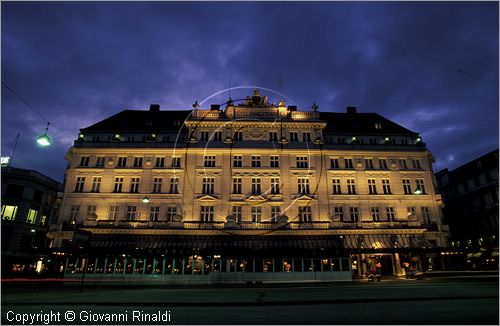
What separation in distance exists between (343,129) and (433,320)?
4005 centimetres

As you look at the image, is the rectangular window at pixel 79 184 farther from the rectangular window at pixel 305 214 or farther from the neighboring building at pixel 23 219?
the rectangular window at pixel 305 214

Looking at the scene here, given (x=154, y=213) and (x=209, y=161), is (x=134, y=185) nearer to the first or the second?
(x=154, y=213)

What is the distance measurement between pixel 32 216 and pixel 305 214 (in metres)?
43.8

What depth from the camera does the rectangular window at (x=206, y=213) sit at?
120 feet

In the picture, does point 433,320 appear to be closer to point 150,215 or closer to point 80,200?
point 150,215

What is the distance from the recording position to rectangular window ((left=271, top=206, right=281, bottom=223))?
3617 centimetres

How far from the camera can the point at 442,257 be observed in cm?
3650

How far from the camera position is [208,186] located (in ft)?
126

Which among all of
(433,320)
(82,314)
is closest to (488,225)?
(433,320)

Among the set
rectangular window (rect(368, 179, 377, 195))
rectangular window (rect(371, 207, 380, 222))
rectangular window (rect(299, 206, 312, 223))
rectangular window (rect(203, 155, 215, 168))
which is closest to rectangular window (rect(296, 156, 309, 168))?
rectangular window (rect(299, 206, 312, 223))

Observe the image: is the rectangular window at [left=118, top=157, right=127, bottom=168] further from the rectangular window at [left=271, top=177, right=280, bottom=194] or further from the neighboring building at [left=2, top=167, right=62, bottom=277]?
the rectangular window at [left=271, top=177, right=280, bottom=194]

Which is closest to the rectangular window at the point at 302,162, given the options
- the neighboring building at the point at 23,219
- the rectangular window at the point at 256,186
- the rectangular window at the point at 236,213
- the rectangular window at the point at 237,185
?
the rectangular window at the point at 256,186

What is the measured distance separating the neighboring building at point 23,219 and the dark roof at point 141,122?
14.4 m

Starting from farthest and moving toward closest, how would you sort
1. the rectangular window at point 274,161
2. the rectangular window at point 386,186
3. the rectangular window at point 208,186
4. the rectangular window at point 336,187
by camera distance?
the rectangular window at point 274,161 < the rectangular window at point 386,186 < the rectangular window at point 336,187 < the rectangular window at point 208,186
